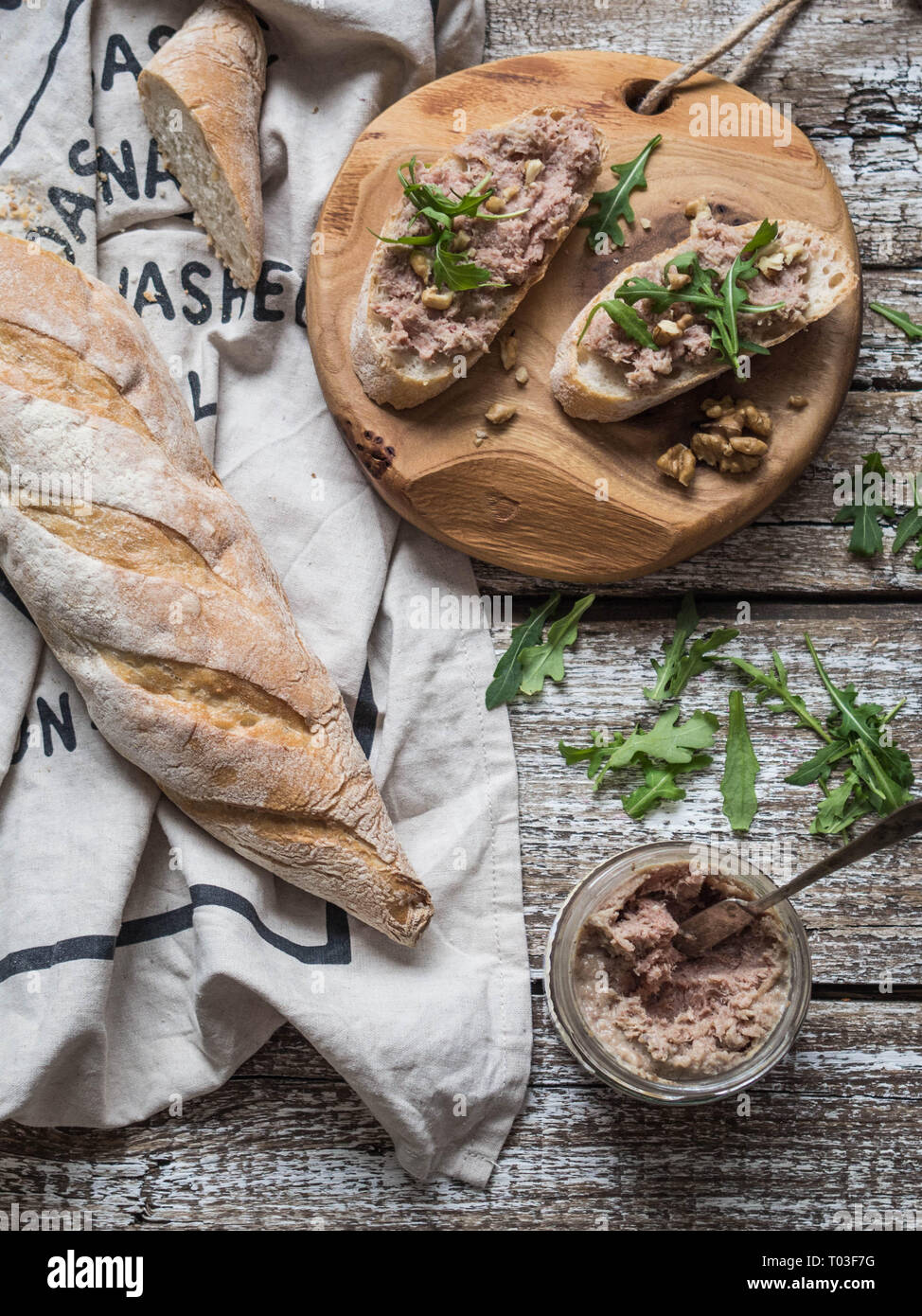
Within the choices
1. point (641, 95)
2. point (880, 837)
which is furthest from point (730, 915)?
point (641, 95)

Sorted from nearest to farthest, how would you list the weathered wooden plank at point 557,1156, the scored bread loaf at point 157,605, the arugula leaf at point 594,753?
the scored bread loaf at point 157,605
the weathered wooden plank at point 557,1156
the arugula leaf at point 594,753

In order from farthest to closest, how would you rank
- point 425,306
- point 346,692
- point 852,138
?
1. point 852,138
2. point 346,692
3. point 425,306

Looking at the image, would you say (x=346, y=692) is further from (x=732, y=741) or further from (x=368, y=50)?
(x=368, y=50)

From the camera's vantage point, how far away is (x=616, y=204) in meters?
2.55

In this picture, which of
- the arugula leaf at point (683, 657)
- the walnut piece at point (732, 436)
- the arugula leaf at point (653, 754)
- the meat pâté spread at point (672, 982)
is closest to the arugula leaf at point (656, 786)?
the arugula leaf at point (653, 754)

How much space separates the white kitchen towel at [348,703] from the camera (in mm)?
2352

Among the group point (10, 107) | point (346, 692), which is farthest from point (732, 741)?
point (10, 107)

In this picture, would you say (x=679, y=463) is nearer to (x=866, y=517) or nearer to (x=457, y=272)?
(x=866, y=517)

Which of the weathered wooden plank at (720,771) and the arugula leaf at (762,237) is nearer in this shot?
the arugula leaf at (762,237)

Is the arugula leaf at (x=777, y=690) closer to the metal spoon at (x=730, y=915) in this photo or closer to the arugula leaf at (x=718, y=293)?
the metal spoon at (x=730, y=915)

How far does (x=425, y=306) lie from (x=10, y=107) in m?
1.14

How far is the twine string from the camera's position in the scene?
2.55m

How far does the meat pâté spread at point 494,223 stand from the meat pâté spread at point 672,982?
1357mm

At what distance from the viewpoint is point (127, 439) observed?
7.29 ft
